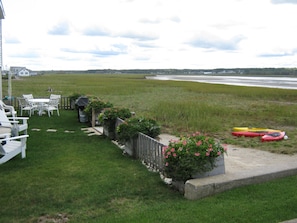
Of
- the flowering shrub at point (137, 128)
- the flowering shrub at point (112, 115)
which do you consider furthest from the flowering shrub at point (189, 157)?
the flowering shrub at point (112, 115)

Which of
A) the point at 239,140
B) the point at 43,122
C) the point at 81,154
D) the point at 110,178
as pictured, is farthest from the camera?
the point at 43,122

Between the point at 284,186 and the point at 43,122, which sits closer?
the point at 284,186

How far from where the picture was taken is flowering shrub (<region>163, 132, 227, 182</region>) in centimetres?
513

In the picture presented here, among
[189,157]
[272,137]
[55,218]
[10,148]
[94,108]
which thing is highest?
[94,108]

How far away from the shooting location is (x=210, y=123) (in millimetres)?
13328

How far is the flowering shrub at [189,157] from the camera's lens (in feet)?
16.8

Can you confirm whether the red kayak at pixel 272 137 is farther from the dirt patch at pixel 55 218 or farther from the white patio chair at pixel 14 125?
the dirt patch at pixel 55 218

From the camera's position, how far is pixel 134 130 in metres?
7.49

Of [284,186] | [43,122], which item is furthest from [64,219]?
[43,122]

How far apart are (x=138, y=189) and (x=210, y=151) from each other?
127cm

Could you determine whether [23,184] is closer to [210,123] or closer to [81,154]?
[81,154]

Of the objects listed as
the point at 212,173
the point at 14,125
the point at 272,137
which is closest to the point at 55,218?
the point at 212,173

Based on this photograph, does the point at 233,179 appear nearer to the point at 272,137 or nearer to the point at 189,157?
the point at 189,157

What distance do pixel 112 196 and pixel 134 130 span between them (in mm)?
2501
